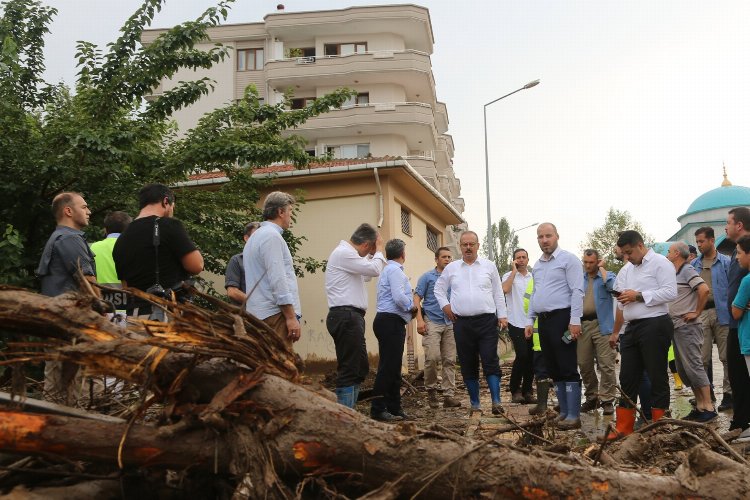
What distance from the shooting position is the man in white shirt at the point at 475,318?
8898mm

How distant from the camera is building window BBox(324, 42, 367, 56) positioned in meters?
44.1

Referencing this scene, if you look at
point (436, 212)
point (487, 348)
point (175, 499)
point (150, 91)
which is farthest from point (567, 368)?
point (436, 212)

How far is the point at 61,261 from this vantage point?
19.1 feet

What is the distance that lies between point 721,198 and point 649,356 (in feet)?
193

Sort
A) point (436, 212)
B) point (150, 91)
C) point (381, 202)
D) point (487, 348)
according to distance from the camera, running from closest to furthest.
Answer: point (487, 348) → point (150, 91) → point (381, 202) → point (436, 212)

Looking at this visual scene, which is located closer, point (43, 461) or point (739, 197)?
point (43, 461)

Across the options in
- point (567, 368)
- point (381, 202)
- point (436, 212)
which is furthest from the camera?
point (436, 212)

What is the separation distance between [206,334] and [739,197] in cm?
6301

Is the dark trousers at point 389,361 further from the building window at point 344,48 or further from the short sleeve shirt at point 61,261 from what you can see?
the building window at point 344,48

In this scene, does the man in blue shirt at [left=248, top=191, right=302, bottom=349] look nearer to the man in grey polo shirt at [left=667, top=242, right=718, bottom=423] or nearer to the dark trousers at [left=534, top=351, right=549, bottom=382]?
the dark trousers at [left=534, top=351, right=549, bottom=382]

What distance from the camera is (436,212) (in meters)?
23.2

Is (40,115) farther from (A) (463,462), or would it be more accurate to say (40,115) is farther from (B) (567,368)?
(A) (463,462)

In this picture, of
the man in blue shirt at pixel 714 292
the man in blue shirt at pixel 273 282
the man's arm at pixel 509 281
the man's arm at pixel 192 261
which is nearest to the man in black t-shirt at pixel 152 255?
the man's arm at pixel 192 261

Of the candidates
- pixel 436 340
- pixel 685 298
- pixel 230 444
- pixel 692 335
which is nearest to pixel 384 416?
pixel 436 340
